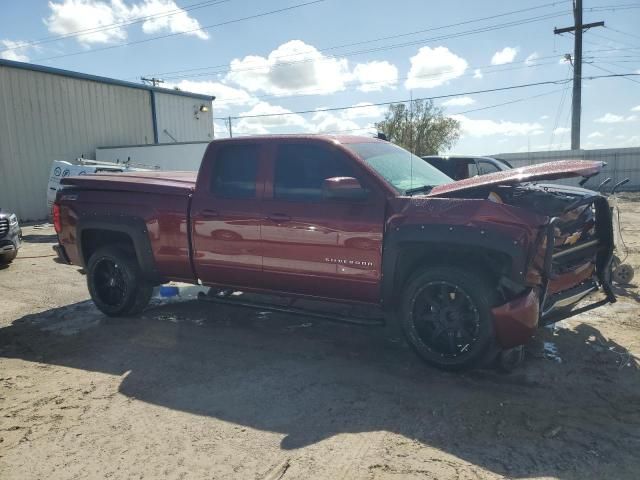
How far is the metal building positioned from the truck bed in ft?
47.6

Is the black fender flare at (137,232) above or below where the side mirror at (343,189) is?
below

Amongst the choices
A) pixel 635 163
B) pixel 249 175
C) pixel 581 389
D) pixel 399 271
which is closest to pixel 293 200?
pixel 249 175

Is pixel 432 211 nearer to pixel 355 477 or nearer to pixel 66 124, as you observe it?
pixel 355 477

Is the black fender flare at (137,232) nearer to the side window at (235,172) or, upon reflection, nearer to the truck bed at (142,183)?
the truck bed at (142,183)

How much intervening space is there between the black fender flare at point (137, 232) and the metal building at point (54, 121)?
14.9 m

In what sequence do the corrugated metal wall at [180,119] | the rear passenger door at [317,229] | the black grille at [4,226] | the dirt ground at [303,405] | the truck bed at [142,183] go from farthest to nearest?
the corrugated metal wall at [180,119] → the black grille at [4,226] → the truck bed at [142,183] → the rear passenger door at [317,229] → the dirt ground at [303,405]

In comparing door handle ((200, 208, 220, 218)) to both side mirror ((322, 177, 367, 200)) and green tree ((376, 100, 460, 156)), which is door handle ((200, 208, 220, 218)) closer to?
side mirror ((322, 177, 367, 200))

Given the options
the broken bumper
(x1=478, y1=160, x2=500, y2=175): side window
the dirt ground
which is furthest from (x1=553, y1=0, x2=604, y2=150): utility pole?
Answer: the broken bumper

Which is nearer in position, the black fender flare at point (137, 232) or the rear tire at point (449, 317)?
the rear tire at point (449, 317)

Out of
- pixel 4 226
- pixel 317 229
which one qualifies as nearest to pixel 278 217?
pixel 317 229

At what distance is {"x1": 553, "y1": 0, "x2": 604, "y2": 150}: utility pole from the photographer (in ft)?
83.8

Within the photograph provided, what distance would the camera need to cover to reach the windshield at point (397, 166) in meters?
4.40

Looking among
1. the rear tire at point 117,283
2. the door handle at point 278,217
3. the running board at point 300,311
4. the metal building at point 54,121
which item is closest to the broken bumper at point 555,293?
the running board at point 300,311

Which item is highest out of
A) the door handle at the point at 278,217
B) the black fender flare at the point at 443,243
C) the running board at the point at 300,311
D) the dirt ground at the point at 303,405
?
the door handle at the point at 278,217
